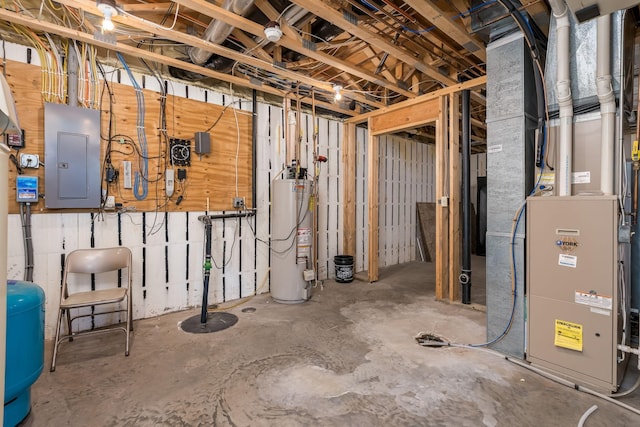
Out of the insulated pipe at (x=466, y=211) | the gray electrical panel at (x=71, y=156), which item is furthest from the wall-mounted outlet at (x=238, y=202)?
the insulated pipe at (x=466, y=211)

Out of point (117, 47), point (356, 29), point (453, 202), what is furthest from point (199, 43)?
point (453, 202)

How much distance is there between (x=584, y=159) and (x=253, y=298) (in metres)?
3.61

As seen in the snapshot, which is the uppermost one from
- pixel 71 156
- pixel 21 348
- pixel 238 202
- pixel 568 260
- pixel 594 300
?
pixel 71 156

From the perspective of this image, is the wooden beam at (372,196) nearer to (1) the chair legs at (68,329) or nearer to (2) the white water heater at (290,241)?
(2) the white water heater at (290,241)

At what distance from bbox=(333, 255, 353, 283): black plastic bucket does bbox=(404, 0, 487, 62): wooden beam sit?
3105mm

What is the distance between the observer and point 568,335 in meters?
2.08

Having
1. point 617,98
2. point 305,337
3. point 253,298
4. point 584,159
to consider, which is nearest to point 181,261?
point 253,298

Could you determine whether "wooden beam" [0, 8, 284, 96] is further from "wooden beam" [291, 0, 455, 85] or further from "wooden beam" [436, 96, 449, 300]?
"wooden beam" [436, 96, 449, 300]

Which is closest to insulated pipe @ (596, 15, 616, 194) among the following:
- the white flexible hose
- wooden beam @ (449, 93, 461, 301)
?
the white flexible hose

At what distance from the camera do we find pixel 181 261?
345cm

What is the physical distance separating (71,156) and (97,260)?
38.0 inches

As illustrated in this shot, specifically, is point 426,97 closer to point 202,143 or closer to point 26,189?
point 202,143

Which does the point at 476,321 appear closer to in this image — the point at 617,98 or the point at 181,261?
the point at 617,98

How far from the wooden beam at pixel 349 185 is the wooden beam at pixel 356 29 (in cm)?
185
